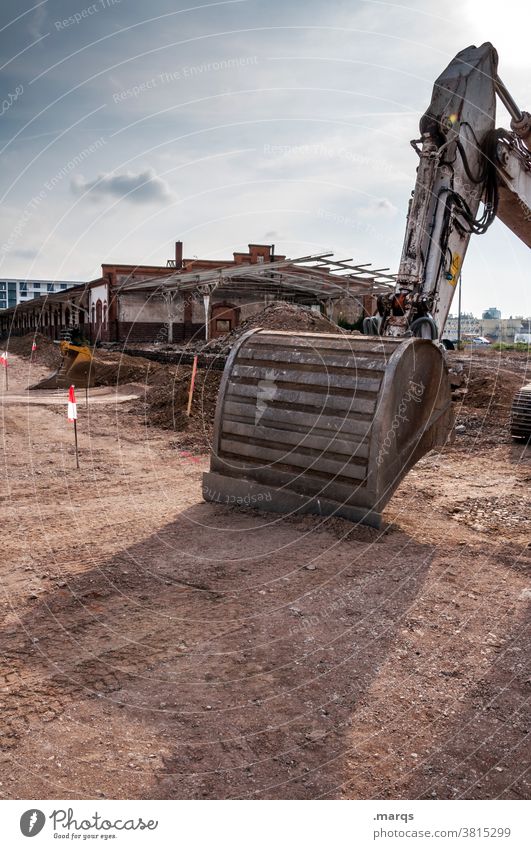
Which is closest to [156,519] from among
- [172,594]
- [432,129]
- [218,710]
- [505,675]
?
[172,594]

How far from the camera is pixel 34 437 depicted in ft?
41.1

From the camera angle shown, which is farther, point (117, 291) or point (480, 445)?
point (117, 291)

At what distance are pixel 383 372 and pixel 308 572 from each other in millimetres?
2064

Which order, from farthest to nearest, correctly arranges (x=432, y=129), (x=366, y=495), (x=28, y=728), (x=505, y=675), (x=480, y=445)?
(x=480, y=445)
(x=432, y=129)
(x=366, y=495)
(x=505, y=675)
(x=28, y=728)

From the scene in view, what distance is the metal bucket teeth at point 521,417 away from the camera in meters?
11.5

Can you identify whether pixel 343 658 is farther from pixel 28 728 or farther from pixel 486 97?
pixel 486 97

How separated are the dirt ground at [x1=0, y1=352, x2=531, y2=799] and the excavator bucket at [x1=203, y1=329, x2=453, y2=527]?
32 centimetres

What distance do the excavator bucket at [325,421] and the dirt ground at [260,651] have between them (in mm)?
316

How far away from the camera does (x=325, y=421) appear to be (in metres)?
6.47

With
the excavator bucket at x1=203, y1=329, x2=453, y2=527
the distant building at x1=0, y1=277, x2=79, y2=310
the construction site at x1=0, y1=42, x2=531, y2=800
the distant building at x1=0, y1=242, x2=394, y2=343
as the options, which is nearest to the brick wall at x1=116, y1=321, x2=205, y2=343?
the distant building at x1=0, y1=242, x2=394, y2=343

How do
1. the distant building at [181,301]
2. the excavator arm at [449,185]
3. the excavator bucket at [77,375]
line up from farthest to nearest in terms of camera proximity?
the distant building at [181,301] < the excavator bucket at [77,375] < the excavator arm at [449,185]

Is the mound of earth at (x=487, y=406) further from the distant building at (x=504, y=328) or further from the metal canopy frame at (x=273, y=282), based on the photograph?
the distant building at (x=504, y=328)

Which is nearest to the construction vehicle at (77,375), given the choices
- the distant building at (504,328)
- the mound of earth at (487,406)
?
the mound of earth at (487,406)

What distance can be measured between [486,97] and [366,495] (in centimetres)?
604
